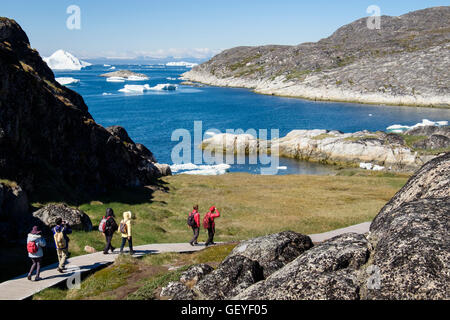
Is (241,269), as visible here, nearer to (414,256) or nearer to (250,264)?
(250,264)

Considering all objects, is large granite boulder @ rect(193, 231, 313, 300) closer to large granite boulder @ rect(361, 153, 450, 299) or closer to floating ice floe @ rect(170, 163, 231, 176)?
large granite boulder @ rect(361, 153, 450, 299)

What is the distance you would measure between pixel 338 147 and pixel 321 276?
82.1 m

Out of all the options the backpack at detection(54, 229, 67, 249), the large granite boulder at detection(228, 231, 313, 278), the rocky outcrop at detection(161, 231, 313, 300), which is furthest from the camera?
the backpack at detection(54, 229, 67, 249)

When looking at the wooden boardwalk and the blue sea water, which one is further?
the blue sea water

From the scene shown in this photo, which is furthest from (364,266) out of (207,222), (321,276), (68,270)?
(68,270)

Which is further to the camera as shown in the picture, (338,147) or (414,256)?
(338,147)

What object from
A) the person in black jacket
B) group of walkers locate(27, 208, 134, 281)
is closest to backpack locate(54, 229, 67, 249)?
group of walkers locate(27, 208, 134, 281)

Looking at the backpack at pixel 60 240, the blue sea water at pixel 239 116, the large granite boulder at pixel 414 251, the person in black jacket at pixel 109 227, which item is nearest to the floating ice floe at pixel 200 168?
the blue sea water at pixel 239 116

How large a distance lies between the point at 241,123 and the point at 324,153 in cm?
5257

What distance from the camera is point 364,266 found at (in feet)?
37.3

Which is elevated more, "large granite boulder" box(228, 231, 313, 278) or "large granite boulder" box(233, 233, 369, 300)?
"large granite boulder" box(233, 233, 369, 300)

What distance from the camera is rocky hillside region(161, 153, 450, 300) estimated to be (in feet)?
32.7

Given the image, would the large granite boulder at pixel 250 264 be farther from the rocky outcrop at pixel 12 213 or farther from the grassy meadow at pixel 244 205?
the rocky outcrop at pixel 12 213

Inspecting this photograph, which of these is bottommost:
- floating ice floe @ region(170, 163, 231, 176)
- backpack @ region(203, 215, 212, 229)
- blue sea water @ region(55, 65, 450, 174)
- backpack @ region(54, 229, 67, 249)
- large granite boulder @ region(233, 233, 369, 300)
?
floating ice floe @ region(170, 163, 231, 176)
